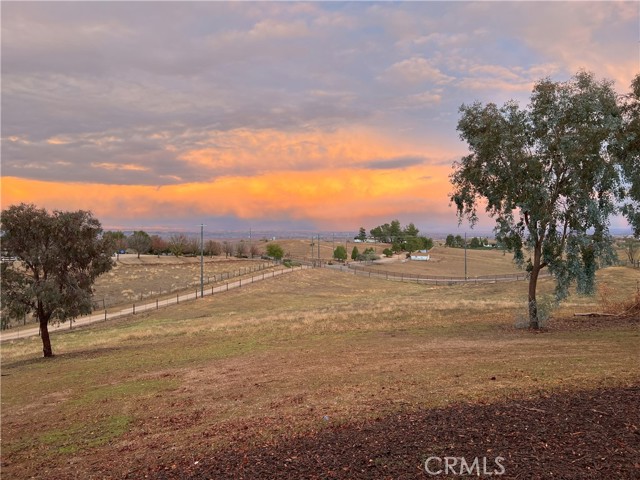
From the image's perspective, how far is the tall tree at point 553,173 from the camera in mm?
21250

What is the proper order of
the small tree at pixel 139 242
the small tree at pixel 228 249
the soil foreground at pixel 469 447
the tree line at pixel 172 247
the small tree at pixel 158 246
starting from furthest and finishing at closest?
the small tree at pixel 228 249
the small tree at pixel 158 246
the tree line at pixel 172 247
the small tree at pixel 139 242
the soil foreground at pixel 469 447

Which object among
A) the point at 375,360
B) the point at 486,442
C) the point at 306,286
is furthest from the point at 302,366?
the point at 306,286

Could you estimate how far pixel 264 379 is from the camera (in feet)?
52.6

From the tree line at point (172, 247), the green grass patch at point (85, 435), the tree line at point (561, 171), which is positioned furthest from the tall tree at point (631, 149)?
the tree line at point (172, 247)

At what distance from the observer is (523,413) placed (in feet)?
29.8

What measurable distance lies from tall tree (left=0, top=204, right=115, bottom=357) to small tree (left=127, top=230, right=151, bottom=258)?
408ft

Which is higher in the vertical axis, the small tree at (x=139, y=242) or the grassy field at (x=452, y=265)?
the small tree at (x=139, y=242)

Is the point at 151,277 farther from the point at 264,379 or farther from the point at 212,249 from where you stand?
the point at 264,379

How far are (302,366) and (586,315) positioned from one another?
1997 centimetres

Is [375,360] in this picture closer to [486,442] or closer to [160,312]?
[486,442]

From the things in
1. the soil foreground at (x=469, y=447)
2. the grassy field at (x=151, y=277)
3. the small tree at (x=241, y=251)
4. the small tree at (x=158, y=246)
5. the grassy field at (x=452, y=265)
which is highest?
the small tree at (x=158, y=246)

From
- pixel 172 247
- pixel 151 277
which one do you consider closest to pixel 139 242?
pixel 172 247

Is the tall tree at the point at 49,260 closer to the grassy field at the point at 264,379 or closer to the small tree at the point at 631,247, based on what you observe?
the grassy field at the point at 264,379

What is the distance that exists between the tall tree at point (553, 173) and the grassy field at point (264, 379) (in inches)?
162
